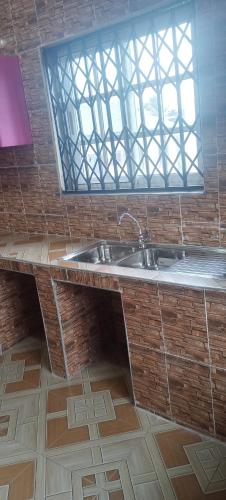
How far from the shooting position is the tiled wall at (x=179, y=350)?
179 cm

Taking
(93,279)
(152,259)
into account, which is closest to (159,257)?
(152,259)

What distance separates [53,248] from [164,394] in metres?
1.23

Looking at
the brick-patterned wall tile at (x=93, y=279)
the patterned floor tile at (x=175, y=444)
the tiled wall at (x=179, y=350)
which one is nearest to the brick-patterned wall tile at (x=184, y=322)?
the tiled wall at (x=179, y=350)

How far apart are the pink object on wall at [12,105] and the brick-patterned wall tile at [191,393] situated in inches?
73.9

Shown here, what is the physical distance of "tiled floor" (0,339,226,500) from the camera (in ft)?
5.79

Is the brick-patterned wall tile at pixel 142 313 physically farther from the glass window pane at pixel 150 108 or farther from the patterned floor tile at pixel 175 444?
the glass window pane at pixel 150 108

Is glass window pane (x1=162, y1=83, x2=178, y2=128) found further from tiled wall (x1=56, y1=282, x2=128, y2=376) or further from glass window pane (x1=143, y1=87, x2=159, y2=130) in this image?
tiled wall (x1=56, y1=282, x2=128, y2=376)

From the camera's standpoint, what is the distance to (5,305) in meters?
3.10

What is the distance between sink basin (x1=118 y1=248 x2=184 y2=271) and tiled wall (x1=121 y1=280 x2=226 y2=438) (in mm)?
458

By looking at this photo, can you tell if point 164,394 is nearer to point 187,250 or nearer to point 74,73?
point 187,250

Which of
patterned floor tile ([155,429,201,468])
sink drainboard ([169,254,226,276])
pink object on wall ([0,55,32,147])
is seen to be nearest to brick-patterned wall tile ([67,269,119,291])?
sink drainboard ([169,254,226,276])

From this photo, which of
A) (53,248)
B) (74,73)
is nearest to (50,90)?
(74,73)

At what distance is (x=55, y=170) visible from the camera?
9.53 ft

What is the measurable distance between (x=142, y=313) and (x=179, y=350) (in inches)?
10.2
